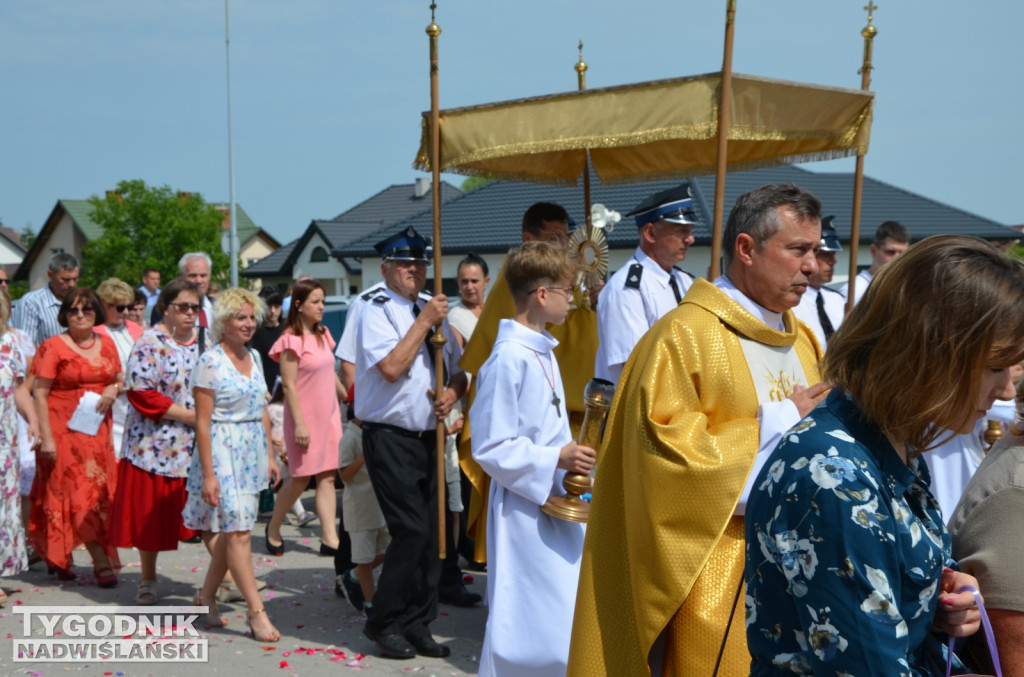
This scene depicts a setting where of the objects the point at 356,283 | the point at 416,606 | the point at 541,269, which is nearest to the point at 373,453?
the point at 416,606

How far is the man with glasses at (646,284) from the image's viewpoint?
5.38 m

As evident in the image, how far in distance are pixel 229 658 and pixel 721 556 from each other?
3.47 metres

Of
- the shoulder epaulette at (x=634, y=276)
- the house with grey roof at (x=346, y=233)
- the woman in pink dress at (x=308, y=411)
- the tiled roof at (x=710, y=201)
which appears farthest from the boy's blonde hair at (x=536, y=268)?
the house with grey roof at (x=346, y=233)

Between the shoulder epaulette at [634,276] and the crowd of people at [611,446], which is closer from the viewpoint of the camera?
the crowd of people at [611,446]

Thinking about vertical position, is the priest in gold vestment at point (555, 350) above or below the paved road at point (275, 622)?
above

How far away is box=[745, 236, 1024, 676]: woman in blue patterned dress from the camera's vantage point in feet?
5.54

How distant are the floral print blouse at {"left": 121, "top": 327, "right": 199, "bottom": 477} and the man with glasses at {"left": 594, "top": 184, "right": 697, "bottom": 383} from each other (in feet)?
8.88

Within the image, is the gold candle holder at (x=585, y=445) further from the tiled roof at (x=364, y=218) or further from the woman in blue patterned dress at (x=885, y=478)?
the tiled roof at (x=364, y=218)

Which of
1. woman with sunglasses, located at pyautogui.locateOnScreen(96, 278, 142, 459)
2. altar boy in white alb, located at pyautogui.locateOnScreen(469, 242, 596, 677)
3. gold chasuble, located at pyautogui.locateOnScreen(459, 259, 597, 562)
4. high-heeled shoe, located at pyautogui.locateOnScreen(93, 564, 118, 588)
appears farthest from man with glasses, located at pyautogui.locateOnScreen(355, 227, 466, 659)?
woman with sunglasses, located at pyautogui.locateOnScreen(96, 278, 142, 459)

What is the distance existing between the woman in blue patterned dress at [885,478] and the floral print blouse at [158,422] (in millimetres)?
5364

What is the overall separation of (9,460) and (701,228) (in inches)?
957

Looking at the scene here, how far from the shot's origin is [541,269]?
14.5 feet

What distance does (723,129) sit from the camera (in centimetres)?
442

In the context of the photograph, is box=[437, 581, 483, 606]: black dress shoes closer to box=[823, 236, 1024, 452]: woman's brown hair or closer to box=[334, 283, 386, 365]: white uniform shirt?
box=[334, 283, 386, 365]: white uniform shirt
